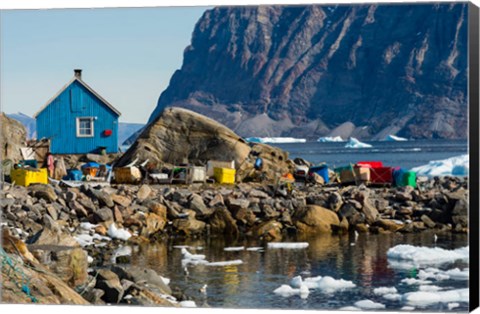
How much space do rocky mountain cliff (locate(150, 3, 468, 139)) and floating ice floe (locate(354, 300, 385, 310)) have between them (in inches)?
1682

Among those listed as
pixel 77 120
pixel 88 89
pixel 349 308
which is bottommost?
pixel 349 308

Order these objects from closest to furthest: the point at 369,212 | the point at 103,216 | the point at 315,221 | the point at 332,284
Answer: the point at 332,284 < the point at 103,216 < the point at 315,221 < the point at 369,212

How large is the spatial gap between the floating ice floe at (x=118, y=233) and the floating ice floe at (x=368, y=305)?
471cm

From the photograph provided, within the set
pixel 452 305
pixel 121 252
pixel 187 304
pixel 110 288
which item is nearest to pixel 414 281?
pixel 452 305

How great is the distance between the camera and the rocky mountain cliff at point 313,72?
200 feet

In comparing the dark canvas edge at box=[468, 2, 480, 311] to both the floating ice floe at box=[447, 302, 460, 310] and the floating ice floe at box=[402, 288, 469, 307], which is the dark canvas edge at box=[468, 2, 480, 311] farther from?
the floating ice floe at box=[402, 288, 469, 307]

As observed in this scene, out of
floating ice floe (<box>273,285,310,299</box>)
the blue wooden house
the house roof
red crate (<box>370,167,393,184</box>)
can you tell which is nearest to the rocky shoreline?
red crate (<box>370,167,393,184</box>)

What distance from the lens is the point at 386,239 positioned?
1278 centimetres

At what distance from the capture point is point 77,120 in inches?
739

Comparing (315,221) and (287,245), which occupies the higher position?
(315,221)

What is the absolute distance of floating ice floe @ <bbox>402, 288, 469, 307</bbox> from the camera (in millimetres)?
7766

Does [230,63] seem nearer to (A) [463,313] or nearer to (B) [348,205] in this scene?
(B) [348,205]

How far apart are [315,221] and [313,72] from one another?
3048 inches

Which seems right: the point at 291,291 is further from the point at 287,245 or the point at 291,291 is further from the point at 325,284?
the point at 287,245
